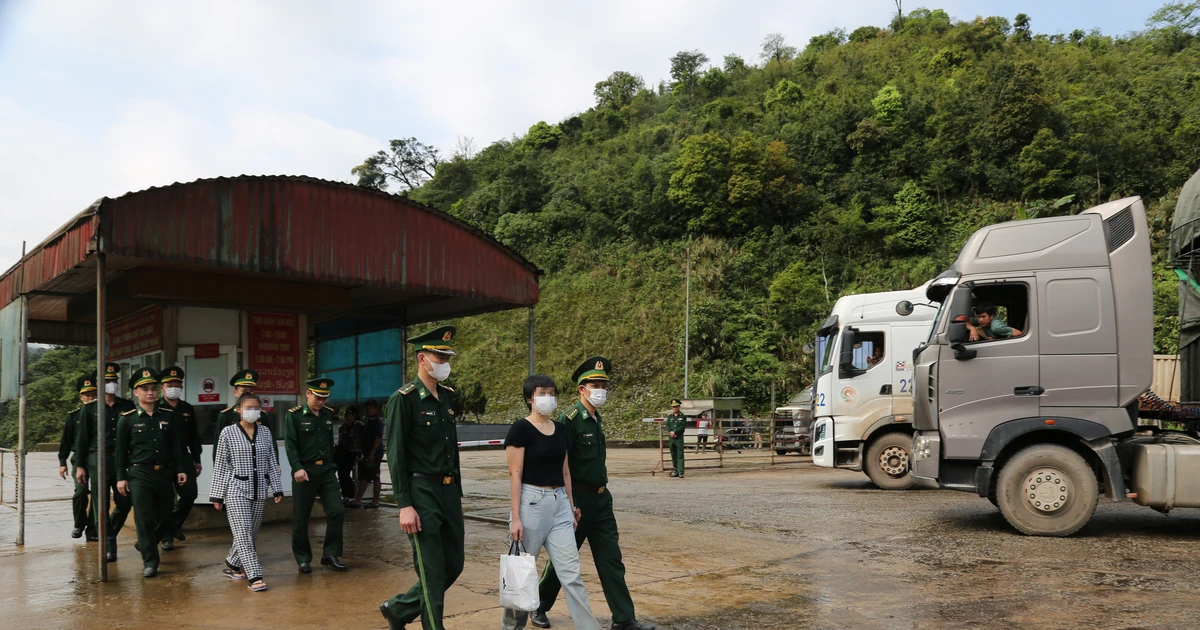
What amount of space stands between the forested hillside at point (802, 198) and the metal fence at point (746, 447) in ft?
34.9

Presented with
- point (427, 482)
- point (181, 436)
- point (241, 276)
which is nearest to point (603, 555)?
point (427, 482)

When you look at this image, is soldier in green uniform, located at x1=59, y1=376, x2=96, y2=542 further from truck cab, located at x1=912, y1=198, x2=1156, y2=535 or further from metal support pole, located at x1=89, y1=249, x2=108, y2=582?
truck cab, located at x1=912, y1=198, x2=1156, y2=535

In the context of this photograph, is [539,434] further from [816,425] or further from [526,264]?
[816,425]

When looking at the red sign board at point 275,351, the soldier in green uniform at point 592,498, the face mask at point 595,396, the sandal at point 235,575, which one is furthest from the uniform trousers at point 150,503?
the face mask at point 595,396

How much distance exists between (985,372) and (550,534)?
6143mm

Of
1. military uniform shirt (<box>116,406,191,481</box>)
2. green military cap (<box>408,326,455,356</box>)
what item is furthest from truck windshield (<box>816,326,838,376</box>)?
green military cap (<box>408,326,455,356</box>)

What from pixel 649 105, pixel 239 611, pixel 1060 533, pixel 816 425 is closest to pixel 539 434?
pixel 239 611

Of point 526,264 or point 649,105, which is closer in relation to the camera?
point 526,264

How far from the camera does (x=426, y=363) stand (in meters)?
5.22

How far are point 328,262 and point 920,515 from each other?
8041mm

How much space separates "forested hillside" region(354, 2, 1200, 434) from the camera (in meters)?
42.6

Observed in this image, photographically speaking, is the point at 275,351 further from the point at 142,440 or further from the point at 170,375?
the point at 142,440

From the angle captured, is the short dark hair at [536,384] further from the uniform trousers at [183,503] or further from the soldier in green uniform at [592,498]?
the uniform trousers at [183,503]

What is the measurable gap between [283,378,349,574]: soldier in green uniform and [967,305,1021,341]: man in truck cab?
6922 millimetres
